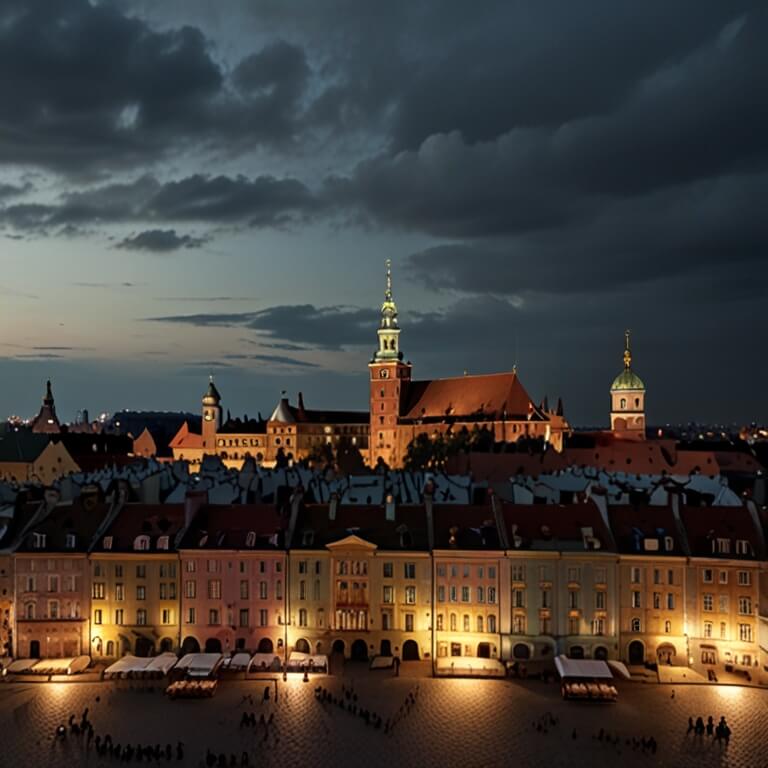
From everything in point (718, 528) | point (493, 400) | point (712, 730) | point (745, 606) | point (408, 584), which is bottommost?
point (712, 730)

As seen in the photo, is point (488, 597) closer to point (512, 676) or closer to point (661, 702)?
point (512, 676)

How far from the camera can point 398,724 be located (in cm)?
5394

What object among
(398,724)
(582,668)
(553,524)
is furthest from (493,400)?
(398,724)

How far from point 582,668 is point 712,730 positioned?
9.30 metres

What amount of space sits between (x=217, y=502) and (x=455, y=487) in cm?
2201

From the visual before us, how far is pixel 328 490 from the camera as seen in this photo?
9312 centimetres

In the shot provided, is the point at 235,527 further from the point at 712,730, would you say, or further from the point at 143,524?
the point at 712,730

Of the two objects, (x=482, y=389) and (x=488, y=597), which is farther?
(x=482, y=389)

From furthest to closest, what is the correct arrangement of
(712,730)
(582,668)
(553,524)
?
(553,524)
(582,668)
(712,730)

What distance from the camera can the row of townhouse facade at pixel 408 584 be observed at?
65.0 m

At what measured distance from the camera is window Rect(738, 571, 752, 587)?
63844 mm

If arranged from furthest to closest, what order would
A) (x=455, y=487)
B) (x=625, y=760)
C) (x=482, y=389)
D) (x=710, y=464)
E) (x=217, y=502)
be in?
(x=482, y=389)
(x=710, y=464)
(x=455, y=487)
(x=217, y=502)
(x=625, y=760)

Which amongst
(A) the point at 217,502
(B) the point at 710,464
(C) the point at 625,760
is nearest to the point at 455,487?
(A) the point at 217,502

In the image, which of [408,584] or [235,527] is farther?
[235,527]
